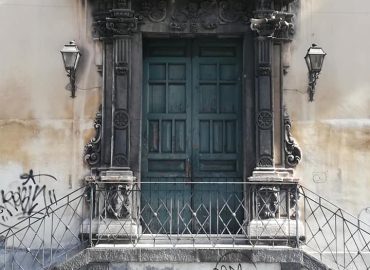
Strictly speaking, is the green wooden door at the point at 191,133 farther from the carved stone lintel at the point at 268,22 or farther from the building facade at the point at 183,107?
the carved stone lintel at the point at 268,22

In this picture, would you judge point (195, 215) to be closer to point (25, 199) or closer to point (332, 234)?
point (332, 234)

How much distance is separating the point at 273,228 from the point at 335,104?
241 cm

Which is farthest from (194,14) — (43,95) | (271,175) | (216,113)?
(271,175)

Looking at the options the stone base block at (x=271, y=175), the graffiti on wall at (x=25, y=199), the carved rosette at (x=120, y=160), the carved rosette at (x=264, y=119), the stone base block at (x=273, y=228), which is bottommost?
the stone base block at (x=273, y=228)

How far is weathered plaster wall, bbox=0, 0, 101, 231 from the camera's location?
9930 mm

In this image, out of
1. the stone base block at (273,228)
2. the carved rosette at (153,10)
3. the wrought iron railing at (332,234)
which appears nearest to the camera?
the stone base block at (273,228)

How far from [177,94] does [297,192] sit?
2700 mm

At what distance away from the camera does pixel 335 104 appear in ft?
33.0

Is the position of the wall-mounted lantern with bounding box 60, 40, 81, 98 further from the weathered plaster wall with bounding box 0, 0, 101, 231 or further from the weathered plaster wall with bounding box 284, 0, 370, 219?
the weathered plaster wall with bounding box 284, 0, 370, 219

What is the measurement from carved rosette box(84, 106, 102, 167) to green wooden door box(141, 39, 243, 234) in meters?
0.77

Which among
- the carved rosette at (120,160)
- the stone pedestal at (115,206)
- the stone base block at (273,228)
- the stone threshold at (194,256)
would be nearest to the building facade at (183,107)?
the carved rosette at (120,160)

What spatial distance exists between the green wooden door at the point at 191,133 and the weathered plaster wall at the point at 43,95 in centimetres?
109

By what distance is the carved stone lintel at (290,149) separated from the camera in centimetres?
992

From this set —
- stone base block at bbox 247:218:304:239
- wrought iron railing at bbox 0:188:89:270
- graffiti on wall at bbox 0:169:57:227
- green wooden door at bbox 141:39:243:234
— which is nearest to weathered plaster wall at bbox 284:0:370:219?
stone base block at bbox 247:218:304:239
